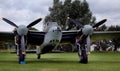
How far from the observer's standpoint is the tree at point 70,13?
97.1m

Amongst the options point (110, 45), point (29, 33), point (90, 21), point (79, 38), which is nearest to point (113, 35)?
point (79, 38)

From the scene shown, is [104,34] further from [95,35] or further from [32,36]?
[32,36]

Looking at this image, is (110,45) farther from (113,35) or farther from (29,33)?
(29,33)

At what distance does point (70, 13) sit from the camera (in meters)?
97.9

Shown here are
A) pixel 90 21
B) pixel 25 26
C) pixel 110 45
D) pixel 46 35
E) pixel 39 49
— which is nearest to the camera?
pixel 25 26

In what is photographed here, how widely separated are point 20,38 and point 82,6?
229 ft

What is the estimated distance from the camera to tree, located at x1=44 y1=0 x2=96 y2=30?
97125 millimetres

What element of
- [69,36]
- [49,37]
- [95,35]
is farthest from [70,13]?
[49,37]

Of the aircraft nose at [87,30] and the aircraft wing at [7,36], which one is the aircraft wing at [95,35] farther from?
the aircraft wing at [7,36]

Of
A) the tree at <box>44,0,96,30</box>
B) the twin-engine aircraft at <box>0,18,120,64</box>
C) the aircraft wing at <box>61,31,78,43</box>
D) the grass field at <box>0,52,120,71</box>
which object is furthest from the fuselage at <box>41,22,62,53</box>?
the tree at <box>44,0,96,30</box>

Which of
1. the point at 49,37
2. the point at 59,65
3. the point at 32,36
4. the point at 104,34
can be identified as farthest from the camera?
the point at 104,34

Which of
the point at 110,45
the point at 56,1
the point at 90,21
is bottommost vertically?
the point at 110,45

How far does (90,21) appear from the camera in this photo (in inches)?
3873

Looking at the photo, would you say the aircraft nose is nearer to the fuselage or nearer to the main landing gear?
the main landing gear
